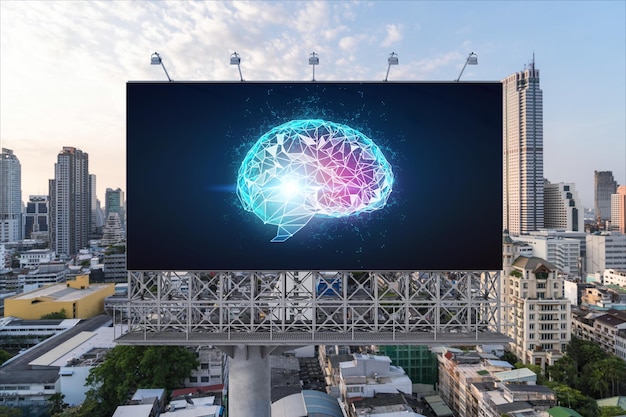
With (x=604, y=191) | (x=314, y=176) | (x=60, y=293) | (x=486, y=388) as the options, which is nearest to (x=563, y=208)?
(x=604, y=191)

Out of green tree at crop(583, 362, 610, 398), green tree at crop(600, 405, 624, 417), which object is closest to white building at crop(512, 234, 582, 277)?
green tree at crop(583, 362, 610, 398)

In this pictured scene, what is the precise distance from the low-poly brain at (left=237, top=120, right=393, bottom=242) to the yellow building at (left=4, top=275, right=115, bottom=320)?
153 feet

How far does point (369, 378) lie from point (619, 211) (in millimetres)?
116469

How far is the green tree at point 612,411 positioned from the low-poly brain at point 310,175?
22.3 meters

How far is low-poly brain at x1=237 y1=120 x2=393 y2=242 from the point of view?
11.0 m

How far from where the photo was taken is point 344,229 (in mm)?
11055

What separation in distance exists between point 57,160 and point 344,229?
104m

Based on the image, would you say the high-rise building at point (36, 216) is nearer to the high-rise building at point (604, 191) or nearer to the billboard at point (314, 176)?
the billboard at point (314, 176)

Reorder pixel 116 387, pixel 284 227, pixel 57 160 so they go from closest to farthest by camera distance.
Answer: pixel 284 227
pixel 116 387
pixel 57 160

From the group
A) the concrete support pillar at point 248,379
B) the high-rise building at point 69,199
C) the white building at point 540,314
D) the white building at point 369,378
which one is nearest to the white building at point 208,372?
the white building at point 369,378

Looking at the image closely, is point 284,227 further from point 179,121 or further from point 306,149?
point 179,121

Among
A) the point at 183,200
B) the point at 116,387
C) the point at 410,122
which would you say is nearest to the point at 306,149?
the point at 410,122

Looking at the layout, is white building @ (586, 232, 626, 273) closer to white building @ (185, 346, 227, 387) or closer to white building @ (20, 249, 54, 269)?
white building @ (185, 346, 227, 387)

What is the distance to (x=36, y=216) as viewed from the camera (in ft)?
384
